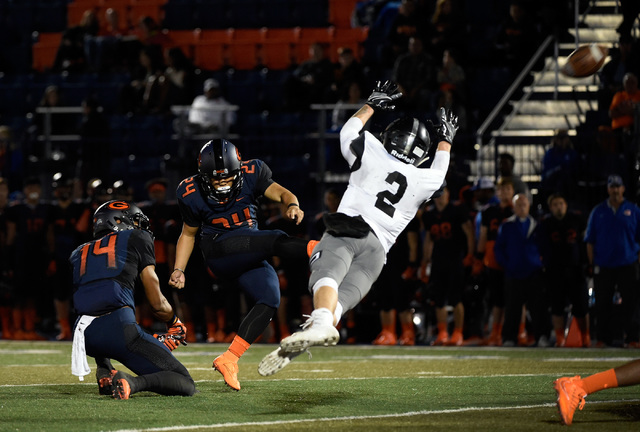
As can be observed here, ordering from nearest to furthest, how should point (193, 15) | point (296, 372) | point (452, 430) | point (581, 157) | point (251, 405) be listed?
point (452, 430), point (251, 405), point (296, 372), point (581, 157), point (193, 15)

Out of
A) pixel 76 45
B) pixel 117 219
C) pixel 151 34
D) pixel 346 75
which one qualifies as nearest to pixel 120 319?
pixel 117 219

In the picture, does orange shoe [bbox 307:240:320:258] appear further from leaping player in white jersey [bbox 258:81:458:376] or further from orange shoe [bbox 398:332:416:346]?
orange shoe [bbox 398:332:416:346]

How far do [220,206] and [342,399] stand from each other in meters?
1.68

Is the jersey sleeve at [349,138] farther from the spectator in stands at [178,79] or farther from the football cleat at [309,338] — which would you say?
the spectator in stands at [178,79]

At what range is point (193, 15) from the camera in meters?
19.0

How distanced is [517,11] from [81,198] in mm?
6517

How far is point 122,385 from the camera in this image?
667cm

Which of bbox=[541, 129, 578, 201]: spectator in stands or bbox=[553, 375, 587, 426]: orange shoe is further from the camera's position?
bbox=[541, 129, 578, 201]: spectator in stands

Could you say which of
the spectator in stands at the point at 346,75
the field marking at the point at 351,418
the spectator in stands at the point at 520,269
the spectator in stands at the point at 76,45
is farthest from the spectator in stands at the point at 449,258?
the spectator in stands at the point at 76,45

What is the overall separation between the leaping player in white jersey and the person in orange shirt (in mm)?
6512

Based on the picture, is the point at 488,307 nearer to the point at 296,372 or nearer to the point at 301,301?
the point at 301,301

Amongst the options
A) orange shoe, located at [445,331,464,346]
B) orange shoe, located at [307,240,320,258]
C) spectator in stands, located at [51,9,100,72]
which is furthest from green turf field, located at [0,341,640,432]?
spectator in stands, located at [51,9,100,72]

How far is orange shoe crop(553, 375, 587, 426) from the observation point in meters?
5.70

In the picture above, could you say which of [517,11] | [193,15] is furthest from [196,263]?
[193,15]
